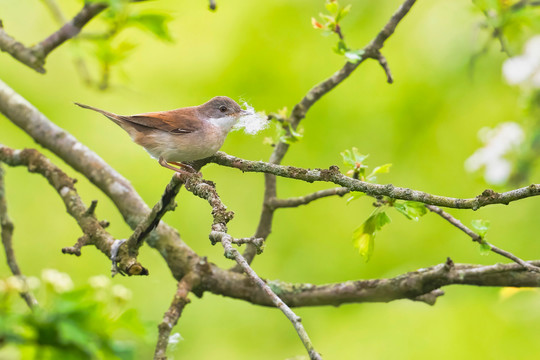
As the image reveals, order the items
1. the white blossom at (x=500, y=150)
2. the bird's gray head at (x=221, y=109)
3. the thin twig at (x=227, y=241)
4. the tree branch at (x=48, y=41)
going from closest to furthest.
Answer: the thin twig at (x=227, y=241) → the tree branch at (x=48, y=41) → the bird's gray head at (x=221, y=109) → the white blossom at (x=500, y=150)

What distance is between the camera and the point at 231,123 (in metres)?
3.70

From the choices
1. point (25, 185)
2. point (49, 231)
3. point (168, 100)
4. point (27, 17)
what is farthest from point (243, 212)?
point (27, 17)

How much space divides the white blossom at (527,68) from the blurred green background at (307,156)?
2.91ft

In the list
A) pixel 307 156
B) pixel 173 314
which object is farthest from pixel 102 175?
pixel 307 156

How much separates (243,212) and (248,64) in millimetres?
1525

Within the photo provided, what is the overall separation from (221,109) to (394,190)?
1922 millimetres

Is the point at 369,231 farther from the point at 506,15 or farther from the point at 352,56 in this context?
the point at 506,15

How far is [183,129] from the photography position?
3416mm

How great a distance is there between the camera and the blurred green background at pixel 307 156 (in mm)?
5602

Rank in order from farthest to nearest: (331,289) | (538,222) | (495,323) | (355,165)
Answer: (538,222) < (495,323) < (331,289) < (355,165)

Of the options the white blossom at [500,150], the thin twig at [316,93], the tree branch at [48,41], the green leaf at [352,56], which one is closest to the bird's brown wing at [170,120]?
the thin twig at [316,93]

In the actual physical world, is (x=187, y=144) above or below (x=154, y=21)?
below

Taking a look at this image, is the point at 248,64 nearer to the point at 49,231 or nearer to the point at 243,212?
the point at 243,212

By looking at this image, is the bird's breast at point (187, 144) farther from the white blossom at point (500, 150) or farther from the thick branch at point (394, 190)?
the white blossom at point (500, 150)
